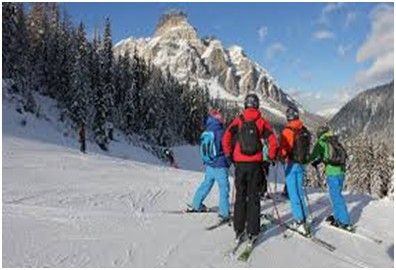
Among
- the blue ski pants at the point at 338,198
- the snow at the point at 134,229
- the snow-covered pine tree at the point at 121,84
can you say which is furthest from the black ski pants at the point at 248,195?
the snow-covered pine tree at the point at 121,84

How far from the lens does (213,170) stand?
12.6 metres

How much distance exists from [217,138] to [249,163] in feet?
6.88

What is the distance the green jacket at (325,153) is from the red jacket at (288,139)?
2.79ft

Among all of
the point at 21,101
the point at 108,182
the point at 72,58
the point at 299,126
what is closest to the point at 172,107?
the point at 72,58

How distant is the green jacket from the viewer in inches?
504

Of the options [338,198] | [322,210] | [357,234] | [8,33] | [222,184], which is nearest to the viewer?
[222,184]

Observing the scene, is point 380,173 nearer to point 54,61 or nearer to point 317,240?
point 54,61

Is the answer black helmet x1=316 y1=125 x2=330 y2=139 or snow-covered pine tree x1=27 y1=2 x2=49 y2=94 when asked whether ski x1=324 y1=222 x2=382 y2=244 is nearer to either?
black helmet x1=316 y1=125 x2=330 y2=139

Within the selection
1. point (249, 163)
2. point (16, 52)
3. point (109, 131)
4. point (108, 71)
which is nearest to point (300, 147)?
point (249, 163)

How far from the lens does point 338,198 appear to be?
42.9 feet

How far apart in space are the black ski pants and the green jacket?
273 centimetres

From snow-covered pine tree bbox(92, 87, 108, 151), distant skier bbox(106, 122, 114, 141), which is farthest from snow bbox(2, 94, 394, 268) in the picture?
distant skier bbox(106, 122, 114, 141)

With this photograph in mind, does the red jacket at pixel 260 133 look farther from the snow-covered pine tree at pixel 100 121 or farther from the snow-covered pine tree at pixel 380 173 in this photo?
the snow-covered pine tree at pixel 380 173

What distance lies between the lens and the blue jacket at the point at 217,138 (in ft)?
40.2
